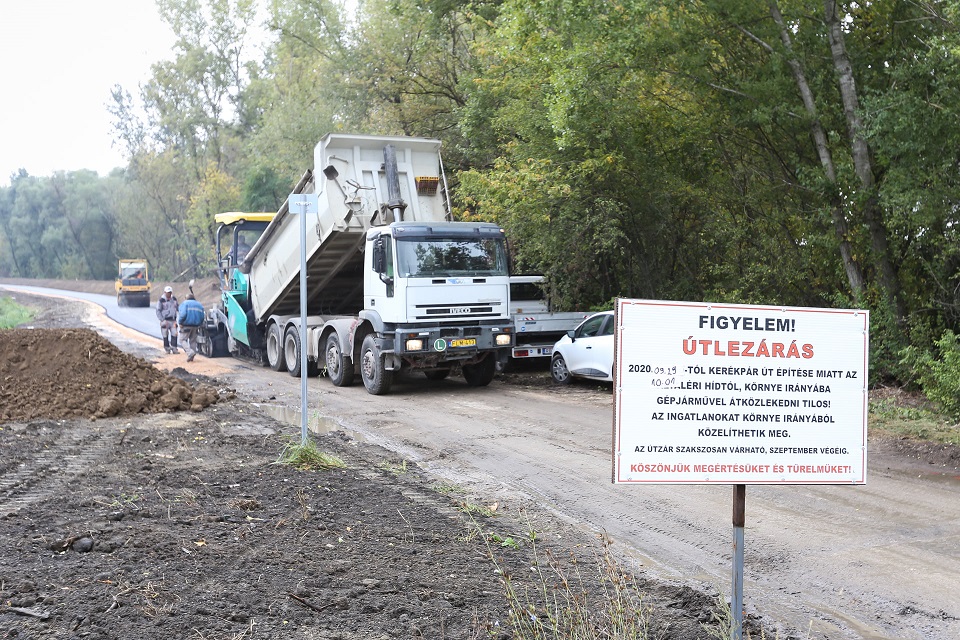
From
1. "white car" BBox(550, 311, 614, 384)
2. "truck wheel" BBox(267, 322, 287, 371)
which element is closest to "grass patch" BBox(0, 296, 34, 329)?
"truck wheel" BBox(267, 322, 287, 371)

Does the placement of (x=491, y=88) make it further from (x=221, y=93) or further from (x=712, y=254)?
(x=221, y=93)

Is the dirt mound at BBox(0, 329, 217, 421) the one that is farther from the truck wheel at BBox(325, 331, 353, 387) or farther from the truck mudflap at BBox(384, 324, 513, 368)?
the truck mudflap at BBox(384, 324, 513, 368)

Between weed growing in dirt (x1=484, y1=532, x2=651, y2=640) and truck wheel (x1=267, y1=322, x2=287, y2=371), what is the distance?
14571 millimetres

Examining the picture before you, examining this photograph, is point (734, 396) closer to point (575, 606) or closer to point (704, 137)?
point (575, 606)

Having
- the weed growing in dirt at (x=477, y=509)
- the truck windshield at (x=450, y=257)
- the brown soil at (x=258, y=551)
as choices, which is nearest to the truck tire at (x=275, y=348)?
the truck windshield at (x=450, y=257)

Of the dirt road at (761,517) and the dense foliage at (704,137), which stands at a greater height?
the dense foliage at (704,137)

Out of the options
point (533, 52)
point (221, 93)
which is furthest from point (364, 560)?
point (221, 93)

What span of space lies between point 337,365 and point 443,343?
115 inches

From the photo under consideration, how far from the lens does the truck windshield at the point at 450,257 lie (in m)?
14.6

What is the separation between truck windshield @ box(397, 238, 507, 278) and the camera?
573 inches

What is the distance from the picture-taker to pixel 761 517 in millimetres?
7156

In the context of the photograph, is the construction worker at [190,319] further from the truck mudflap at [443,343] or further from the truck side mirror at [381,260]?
the truck side mirror at [381,260]

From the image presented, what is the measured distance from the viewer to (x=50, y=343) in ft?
48.9

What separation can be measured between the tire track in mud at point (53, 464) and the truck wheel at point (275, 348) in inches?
289
